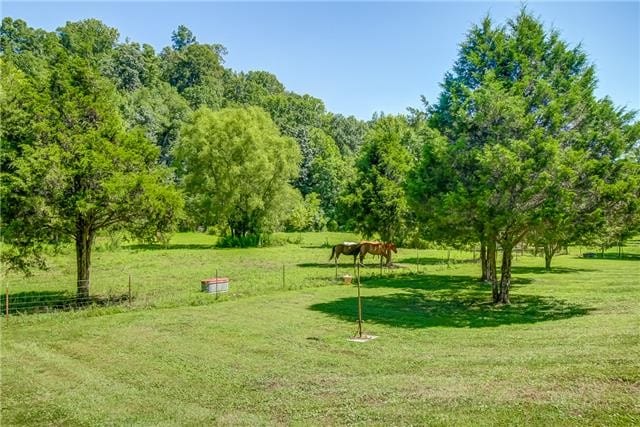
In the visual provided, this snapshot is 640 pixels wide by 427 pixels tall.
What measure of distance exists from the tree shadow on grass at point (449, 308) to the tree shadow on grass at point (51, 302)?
927 centimetres

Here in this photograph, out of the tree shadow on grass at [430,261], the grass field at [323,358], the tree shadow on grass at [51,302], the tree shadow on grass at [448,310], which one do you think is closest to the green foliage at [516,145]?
the tree shadow on grass at [448,310]

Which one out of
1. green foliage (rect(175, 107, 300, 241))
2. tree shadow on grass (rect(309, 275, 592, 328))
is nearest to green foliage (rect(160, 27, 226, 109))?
green foliage (rect(175, 107, 300, 241))

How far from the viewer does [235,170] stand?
5425 cm

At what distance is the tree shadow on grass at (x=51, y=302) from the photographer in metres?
20.4

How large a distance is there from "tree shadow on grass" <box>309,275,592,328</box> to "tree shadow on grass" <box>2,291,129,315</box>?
30.4 ft

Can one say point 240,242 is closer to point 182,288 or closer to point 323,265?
point 323,265

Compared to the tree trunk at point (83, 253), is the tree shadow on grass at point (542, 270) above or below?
below

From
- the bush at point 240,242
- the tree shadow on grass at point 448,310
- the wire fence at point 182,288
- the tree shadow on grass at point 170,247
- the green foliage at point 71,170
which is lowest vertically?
the tree shadow on grass at point 448,310

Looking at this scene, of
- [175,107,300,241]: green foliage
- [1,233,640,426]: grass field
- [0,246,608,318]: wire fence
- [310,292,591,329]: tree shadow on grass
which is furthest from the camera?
[175,107,300,241]: green foliage

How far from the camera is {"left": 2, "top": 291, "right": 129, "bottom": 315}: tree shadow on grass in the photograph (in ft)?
66.9

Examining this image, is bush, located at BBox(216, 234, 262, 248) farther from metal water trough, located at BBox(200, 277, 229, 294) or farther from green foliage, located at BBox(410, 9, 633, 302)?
green foliage, located at BBox(410, 9, 633, 302)

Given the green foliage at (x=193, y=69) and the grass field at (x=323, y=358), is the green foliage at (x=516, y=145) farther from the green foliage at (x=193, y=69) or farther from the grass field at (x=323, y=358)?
the green foliage at (x=193, y=69)

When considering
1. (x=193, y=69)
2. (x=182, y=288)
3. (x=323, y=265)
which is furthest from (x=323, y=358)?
(x=193, y=69)

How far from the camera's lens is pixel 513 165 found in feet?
60.9
